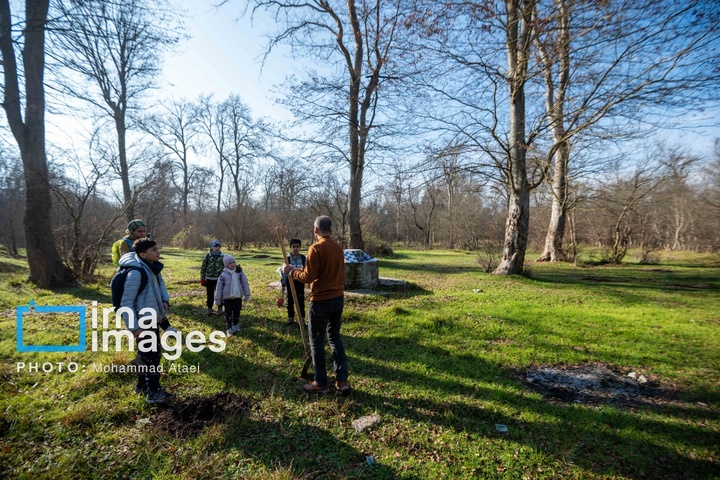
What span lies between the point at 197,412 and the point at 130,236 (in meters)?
3.47

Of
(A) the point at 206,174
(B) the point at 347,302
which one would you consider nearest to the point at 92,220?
(B) the point at 347,302

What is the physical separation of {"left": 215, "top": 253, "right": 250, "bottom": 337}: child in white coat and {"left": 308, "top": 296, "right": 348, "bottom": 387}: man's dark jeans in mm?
2386

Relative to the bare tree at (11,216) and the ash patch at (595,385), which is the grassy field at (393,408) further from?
the bare tree at (11,216)

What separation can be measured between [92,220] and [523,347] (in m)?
14.2

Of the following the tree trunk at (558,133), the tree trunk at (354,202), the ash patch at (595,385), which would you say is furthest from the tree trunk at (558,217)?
the ash patch at (595,385)

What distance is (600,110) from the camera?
699 centimetres

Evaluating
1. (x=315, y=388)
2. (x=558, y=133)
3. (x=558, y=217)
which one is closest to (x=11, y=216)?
(x=315, y=388)

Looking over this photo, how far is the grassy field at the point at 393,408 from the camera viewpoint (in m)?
2.64

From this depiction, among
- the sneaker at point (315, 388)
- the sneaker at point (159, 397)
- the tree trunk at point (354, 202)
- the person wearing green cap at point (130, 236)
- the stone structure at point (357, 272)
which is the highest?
the tree trunk at point (354, 202)

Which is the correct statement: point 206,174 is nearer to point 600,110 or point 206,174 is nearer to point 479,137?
point 479,137

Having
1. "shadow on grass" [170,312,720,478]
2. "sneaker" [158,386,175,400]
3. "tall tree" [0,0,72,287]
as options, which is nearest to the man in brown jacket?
"shadow on grass" [170,312,720,478]

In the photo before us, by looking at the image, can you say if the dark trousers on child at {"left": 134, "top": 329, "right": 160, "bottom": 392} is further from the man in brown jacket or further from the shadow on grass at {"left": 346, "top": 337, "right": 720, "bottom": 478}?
the shadow on grass at {"left": 346, "top": 337, "right": 720, "bottom": 478}

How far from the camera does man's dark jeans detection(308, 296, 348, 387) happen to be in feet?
11.9

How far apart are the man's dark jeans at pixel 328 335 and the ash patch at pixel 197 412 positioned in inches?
35.8
